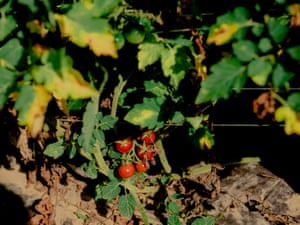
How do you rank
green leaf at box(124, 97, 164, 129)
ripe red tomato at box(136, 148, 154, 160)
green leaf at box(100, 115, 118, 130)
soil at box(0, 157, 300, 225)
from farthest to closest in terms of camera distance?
soil at box(0, 157, 300, 225) < ripe red tomato at box(136, 148, 154, 160) < green leaf at box(100, 115, 118, 130) < green leaf at box(124, 97, 164, 129)

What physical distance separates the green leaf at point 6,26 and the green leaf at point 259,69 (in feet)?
2.41

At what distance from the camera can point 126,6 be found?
1.47 meters

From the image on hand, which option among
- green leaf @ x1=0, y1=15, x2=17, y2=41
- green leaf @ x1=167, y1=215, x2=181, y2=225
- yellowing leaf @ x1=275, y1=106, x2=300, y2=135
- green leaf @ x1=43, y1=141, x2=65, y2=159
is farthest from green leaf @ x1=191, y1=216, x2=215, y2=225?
green leaf @ x1=0, y1=15, x2=17, y2=41

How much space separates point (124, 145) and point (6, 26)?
3.09 ft

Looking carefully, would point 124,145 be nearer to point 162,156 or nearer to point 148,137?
point 148,137

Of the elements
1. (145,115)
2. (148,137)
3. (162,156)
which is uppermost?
(145,115)

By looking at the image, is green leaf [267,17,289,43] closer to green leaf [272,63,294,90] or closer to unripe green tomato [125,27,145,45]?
green leaf [272,63,294,90]

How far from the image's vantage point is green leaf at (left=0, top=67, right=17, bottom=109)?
116 centimetres

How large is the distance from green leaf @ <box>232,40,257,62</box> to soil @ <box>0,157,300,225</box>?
1285 millimetres

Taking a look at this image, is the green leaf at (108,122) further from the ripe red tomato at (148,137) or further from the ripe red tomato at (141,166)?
the ripe red tomato at (141,166)

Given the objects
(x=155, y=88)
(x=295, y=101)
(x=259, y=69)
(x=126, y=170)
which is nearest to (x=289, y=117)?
(x=295, y=101)

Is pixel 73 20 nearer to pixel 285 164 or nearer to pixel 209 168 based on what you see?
pixel 209 168

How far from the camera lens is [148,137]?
6.36ft

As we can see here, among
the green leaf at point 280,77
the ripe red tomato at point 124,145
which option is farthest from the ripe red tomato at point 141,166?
the green leaf at point 280,77
